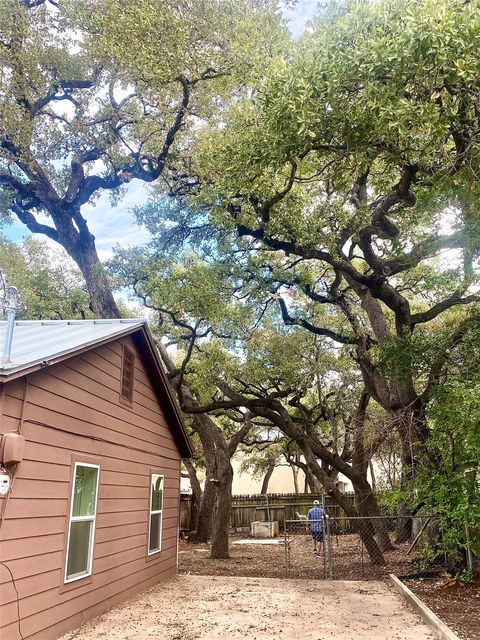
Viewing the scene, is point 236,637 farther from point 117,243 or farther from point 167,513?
point 117,243

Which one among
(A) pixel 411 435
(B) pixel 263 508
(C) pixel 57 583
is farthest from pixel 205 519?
(C) pixel 57 583

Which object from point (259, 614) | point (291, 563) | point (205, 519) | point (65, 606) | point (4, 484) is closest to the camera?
point (4, 484)

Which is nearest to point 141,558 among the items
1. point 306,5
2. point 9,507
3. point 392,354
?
point 9,507

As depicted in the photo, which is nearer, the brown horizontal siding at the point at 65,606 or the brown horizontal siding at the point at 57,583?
the brown horizontal siding at the point at 57,583

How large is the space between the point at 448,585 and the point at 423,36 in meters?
8.58

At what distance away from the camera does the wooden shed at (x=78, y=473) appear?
16.2ft

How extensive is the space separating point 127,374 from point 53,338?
1739 mm

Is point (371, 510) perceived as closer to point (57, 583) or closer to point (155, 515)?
point (155, 515)

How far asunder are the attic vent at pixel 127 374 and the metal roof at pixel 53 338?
1.62ft

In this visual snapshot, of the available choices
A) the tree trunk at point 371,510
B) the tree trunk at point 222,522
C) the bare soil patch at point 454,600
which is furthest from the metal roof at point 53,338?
the tree trunk at point 222,522

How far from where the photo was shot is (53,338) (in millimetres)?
6566

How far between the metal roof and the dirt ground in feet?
10.7

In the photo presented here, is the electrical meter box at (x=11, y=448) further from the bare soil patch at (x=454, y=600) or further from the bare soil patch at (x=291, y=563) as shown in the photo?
the bare soil patch at (x=291, y=563)

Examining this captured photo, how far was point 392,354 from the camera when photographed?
34.4 ft
